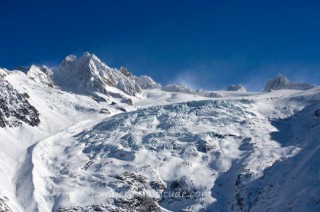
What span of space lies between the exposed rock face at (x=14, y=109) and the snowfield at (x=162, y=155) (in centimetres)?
27

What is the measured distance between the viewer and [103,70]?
14925 centimetres

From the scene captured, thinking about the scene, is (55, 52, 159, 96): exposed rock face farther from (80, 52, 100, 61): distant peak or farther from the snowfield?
the snowfield

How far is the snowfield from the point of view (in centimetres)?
6775

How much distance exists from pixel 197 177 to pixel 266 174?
32.9ft

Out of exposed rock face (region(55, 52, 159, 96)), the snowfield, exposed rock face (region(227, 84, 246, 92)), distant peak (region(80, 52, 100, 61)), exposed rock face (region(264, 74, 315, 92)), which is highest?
exposed rock face (region(227, 84, 246, 92))

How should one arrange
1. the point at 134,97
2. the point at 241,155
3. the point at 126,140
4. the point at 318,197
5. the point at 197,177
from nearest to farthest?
the point at 318,197
the point at 197,177
the point at 241,155
the point at 126,140
the point at 134,97

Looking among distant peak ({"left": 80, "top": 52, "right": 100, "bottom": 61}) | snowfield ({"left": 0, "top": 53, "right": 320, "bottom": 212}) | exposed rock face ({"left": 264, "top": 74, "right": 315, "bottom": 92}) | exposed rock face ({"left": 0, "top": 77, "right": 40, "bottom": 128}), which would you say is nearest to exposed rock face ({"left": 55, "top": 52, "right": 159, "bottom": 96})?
distant peak ({"left": 80, "top": 52, "right": 100, "bottom": 61})

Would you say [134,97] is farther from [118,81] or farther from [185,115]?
[185,115]

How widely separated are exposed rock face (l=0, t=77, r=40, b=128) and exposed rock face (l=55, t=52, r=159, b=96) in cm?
3738

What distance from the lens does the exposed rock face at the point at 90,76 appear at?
456ft

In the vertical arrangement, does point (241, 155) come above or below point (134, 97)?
below

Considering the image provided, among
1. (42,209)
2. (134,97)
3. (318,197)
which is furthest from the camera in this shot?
(134,97)

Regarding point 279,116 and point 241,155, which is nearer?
point 241,155

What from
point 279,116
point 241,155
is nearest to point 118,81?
point 279,116
